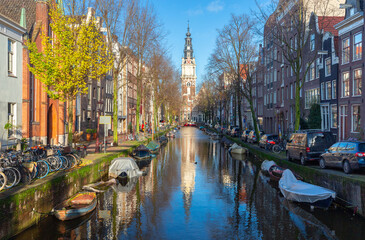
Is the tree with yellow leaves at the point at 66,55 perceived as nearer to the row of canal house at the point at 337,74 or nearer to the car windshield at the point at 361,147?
the car windshield at the point at 361,147

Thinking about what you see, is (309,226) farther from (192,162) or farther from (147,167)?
(192,162)

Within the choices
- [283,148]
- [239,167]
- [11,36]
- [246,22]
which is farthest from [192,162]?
[246,22]

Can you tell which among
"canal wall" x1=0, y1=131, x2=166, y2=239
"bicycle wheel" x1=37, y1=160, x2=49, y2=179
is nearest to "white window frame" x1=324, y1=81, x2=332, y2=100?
"canal wall" x1=0, y1=131, x2=166, y2=239

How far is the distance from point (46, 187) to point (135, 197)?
4870 mm

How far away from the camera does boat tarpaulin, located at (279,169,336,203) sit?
14.4 metres

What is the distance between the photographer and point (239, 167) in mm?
28078

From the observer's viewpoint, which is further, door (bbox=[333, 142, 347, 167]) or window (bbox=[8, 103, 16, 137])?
window (bbox=[8, 103, 16, 137])

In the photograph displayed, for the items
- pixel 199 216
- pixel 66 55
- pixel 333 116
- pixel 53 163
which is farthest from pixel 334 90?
pixel 53 163

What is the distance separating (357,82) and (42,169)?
26338 millimetres

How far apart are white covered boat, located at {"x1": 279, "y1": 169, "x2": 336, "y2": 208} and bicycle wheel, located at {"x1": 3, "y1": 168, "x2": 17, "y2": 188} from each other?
37.3ft

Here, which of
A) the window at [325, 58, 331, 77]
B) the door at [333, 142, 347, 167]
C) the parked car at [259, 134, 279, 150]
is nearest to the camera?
the door at [333, 142, 347, 167]

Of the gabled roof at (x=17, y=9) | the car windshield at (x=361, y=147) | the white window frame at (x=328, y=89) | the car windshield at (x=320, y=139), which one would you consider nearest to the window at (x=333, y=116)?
the white window frame at (x=328, y=89)

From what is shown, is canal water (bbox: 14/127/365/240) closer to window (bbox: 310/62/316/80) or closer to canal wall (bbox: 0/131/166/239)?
canal wall (bbox: 0/131/166/239)

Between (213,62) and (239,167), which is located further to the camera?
(213,62)
